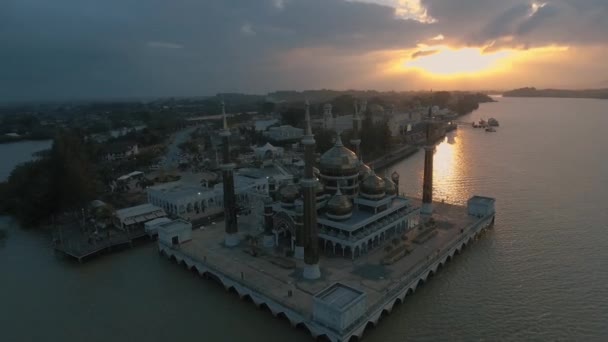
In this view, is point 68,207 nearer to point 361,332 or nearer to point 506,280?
point 361,332

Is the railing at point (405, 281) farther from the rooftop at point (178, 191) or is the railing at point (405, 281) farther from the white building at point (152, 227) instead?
the rooftop at point (178, 191)

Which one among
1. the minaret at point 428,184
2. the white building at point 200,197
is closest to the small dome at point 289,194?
the white building at point 200,197

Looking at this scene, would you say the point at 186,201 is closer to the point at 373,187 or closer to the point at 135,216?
the point at 135,216

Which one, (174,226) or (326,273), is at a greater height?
(174,226)

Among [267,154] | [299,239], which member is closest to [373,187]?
[299,239]

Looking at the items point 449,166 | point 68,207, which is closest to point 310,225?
point 68,207

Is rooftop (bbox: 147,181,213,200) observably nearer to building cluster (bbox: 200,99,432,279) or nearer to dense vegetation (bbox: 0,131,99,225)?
dense vegetation (bbox: 0,131,99,225)
